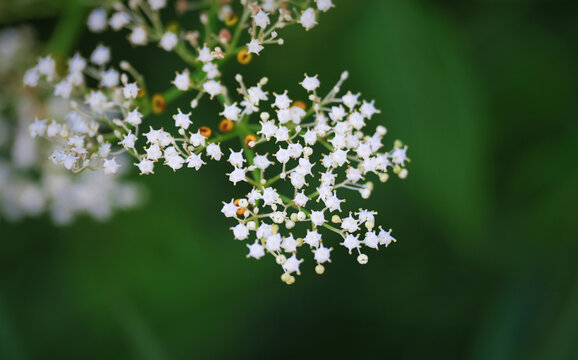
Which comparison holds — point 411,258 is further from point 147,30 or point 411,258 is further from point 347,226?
point 147,30

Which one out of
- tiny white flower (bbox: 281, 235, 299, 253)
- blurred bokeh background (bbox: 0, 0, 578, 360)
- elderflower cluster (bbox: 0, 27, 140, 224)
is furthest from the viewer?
blurred bokeh background (bbox: 0, 0, 578, 360)

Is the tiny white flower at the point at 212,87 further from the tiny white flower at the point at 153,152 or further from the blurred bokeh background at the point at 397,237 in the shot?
the blurred bokeh background at the point at 397,237

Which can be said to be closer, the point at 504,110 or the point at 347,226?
the point at 347,226

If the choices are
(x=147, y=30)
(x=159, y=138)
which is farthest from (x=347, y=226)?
(x=147, y=30)

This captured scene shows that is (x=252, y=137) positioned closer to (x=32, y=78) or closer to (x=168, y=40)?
(x=168, y=40)

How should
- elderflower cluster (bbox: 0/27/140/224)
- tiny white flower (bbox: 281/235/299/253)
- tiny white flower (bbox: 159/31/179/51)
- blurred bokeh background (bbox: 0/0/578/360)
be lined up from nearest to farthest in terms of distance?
tiny white flower (bbox: 281/235/299/253)
tiny white flower (bbox: 159/31/179/51)
elderflower cluster (bbox: 0/27/140/224)
blurred bokeh background (bbox: 0/0/578/360)

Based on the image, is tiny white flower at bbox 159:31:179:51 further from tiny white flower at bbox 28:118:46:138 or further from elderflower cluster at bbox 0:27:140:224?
elderflower cluster at bbox 0:27:140:224

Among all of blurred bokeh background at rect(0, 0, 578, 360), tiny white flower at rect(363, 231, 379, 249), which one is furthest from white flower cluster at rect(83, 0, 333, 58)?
blurred bokeh background at rect(0, 0, 578, 360)
